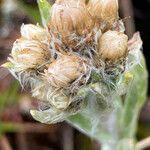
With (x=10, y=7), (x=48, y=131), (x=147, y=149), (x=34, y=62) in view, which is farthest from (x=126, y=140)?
(x=10, y=7)

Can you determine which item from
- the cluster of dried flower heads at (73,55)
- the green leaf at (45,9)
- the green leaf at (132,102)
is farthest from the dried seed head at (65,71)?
the green leaf at (132,102)

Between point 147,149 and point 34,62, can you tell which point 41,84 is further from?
point 147,149

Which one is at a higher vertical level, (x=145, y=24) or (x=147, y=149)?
(x=145, y=24)

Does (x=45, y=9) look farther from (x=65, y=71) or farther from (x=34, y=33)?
(x=65, y=71)

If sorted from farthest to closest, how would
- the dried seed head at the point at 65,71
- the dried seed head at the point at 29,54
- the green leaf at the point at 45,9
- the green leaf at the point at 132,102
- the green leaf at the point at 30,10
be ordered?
the green leaf at the point at 30,10, the green leaf at the point at 132,102, the green leaf at the point at 45,9, the dried seed head at the point at 29,54, the dried seed head at the point at 65,71

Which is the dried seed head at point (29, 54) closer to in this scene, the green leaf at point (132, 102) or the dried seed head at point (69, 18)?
the dried seed head at point (69, 18)

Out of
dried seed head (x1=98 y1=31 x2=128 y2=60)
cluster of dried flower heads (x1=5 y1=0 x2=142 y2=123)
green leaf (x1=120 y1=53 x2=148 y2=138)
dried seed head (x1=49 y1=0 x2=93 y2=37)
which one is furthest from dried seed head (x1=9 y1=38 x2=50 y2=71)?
green leaf (x1=120 y1=53 x2=148 y2=138)
